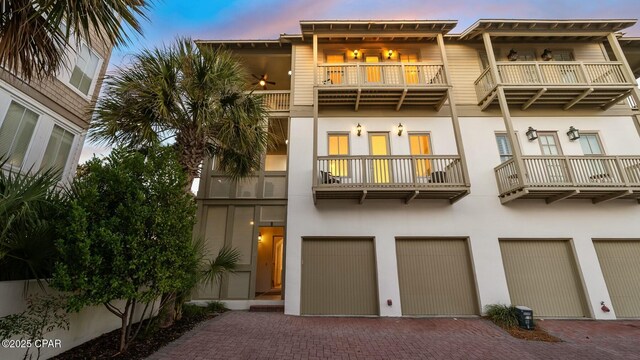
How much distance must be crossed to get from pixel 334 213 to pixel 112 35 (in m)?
7.06

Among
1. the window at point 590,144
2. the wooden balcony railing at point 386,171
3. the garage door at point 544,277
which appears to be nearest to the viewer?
the garage door at point 544,277

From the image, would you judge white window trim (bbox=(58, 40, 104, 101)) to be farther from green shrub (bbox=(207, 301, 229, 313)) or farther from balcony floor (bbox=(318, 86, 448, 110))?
green shrub (bbox=(207, 301, 229, 313))

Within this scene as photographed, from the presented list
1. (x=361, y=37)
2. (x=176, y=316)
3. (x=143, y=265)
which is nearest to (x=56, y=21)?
(x=143, y=265)

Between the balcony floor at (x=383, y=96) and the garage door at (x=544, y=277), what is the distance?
575 cm

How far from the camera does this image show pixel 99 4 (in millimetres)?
3695

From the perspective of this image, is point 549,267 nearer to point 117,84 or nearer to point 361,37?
point 361,37

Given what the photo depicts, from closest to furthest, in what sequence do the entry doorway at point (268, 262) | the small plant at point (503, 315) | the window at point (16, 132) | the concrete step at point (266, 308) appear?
the window at point (16, 132) < the small plant at point (503, 315) < the concrete step at point (266, 308) < the entry doorway at point (268, 262)

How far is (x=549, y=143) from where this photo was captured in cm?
959

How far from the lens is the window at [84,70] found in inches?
301

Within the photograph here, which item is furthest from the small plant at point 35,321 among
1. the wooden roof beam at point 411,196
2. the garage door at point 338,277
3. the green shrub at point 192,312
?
the wooden roof beam at point 411,196

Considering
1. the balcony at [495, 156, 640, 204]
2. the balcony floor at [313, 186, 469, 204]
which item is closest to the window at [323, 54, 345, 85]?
the balcony floor at [313, 186, 469, 204]

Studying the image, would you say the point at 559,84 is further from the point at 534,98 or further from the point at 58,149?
the point at 58,149

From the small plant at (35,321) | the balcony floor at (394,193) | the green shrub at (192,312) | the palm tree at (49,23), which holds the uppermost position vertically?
the palm tree at (49,23)

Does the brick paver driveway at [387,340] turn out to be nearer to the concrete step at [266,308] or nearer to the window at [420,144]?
the concrete step at [266,308]
